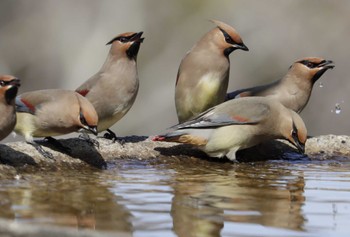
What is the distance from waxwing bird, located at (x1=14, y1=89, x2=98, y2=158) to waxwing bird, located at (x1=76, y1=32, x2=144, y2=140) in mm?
577

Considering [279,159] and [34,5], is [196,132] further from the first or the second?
[34,5]

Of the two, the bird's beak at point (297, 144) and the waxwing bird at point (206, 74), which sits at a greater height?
the waxwing bird at point (206, 74)

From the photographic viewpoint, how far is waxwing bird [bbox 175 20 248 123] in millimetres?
7691

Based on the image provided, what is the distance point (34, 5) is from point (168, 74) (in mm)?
2245

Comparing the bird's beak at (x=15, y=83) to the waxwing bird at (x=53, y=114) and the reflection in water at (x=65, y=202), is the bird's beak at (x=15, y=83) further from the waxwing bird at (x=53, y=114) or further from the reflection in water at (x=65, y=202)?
the reflection in water at (x=65, y=202)

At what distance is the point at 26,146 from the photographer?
6.38m

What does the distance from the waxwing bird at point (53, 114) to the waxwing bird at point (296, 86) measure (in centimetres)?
189

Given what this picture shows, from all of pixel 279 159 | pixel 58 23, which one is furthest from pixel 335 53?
pixel 279 159

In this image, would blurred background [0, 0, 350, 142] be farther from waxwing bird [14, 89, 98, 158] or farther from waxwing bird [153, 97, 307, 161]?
waxwing bird [14, 89, 98, 158]

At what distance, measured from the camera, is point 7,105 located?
6152 millimetres

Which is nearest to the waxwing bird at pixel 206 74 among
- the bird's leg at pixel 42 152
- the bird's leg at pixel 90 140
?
the bird's leg at pixel 90 140

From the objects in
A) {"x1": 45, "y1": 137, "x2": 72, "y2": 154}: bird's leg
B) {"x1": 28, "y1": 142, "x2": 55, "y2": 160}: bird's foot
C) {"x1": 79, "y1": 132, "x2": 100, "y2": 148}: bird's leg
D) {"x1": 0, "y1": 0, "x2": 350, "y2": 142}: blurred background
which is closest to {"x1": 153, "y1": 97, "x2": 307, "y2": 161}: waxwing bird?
{"x1": 79, "y1": 132, "x2": 100, "y2": 148}: bird's leg

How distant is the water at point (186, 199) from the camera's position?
452 cm

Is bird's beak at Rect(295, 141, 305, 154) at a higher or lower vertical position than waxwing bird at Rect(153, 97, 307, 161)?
lower
